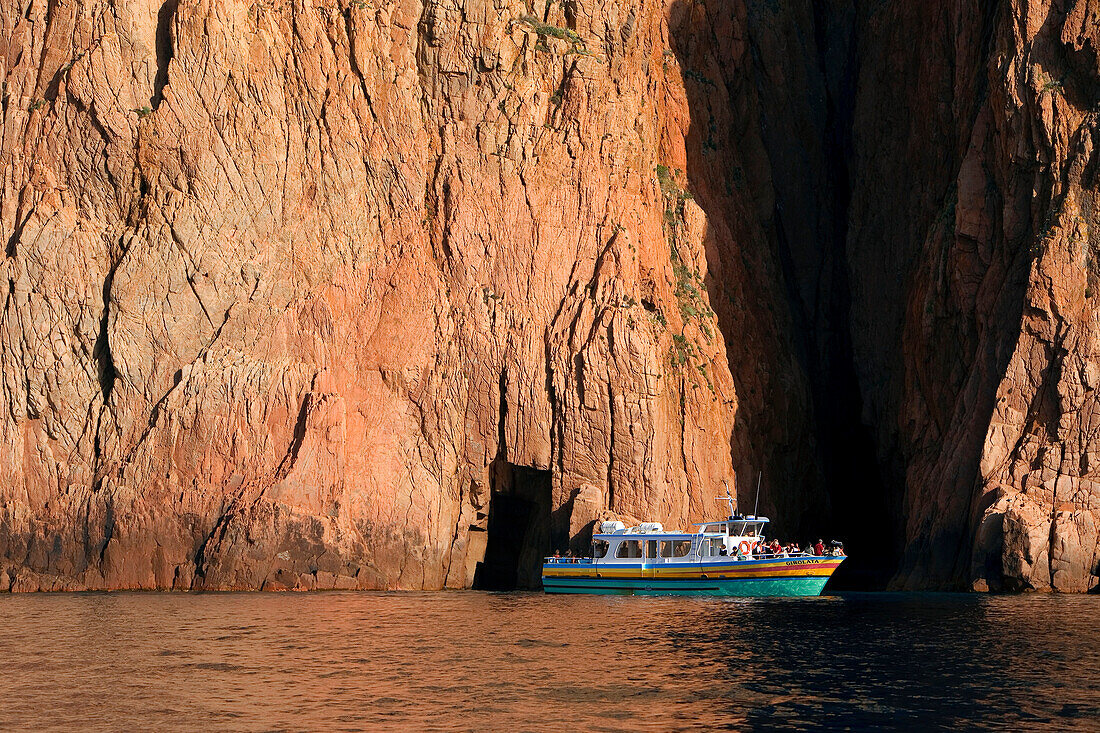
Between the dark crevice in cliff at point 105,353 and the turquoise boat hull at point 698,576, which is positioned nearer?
the turquoise boat hull at point 698,576

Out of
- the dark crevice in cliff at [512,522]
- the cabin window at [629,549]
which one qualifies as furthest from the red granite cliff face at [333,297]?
the cabin window at [629,549]

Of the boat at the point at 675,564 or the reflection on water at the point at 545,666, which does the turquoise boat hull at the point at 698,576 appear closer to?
the boat at the point at 675,564

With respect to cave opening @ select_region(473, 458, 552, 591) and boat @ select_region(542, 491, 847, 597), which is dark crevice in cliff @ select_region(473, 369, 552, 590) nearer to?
cave opening @ select_region(473, 458, 552, 591)

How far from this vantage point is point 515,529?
2886 inches

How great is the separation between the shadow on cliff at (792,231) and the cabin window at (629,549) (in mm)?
11493

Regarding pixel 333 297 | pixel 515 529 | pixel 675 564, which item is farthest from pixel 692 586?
pixel 333 297

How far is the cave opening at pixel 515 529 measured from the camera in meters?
69.8

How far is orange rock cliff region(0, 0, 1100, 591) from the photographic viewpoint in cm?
6259

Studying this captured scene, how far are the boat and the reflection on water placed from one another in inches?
283

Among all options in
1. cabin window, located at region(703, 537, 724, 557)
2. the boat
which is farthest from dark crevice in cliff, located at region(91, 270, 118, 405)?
cabin window, located at region(703, 537, 724, 557)

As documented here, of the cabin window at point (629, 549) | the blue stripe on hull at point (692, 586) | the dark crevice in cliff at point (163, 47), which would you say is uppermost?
the dark crevice in cliff at point (163, 47)

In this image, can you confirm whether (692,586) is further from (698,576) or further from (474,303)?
(474,303)

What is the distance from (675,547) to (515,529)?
12117 mm

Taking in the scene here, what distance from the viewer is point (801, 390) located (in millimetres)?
79250
